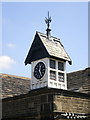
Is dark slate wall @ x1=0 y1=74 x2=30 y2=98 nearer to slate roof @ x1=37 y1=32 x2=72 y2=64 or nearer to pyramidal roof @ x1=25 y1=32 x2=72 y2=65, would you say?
pyramidal roof @ x1=25 y1=32 x2=72 y2=65

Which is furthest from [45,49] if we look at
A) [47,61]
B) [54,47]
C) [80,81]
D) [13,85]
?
[13,85]

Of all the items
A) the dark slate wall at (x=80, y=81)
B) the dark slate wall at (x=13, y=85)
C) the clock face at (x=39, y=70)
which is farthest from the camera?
the dark slate wall at (x=13, y=85)

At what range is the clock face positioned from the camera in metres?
16.0

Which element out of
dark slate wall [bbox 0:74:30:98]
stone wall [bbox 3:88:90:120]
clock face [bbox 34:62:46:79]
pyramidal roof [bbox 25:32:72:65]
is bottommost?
stone wall [bbox 3:88:90:120]

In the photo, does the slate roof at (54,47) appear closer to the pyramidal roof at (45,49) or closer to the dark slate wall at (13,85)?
the pyramidal roof at (45,49)

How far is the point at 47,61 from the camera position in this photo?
52.0 feet

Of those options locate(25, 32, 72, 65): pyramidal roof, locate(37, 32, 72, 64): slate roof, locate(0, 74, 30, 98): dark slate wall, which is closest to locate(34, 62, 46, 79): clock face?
locate(25, 32, 72, 65): pyramidal roof

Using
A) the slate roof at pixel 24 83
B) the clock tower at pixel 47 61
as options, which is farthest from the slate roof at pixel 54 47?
the slate roof at pixel 24 83

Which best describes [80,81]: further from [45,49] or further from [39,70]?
[45,49]

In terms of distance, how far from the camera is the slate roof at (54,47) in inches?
636

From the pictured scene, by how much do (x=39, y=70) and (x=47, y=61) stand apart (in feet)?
2.73

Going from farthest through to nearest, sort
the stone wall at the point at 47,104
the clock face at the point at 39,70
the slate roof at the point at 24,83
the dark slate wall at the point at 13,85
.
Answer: the dark slate wall at the point at 13,85, the slate roof at the point at 24,83, the clock face at the point at 39,70, the stone wall at the point at 47,104

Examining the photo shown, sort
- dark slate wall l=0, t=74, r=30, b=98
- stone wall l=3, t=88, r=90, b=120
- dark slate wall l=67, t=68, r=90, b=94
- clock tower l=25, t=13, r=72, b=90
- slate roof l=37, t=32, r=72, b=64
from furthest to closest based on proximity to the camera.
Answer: dark slate wall l=0, t=74, r=30, b=98, dark slate wall l=67, t=68, r=90, b=94, slate roof l=37, t=32, r=72, b=64, clock tower l=25, t=13, r=72, b=90, stone wall l=3, t=88, r=90, b=120

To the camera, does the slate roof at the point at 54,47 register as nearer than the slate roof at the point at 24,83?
Yes
